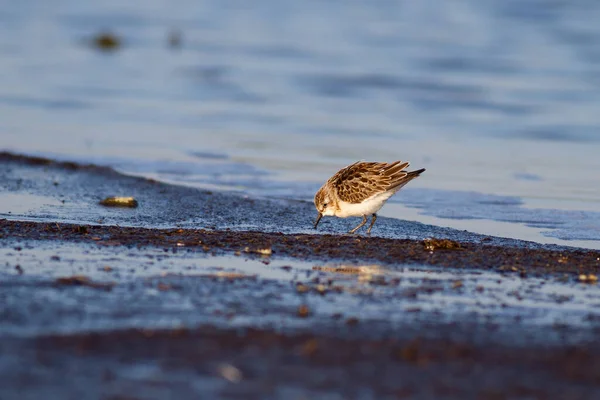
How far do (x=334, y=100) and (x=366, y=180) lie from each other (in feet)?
36.1

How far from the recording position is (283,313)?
22.2 ft

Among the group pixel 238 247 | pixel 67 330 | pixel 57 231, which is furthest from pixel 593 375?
pixel 57 231

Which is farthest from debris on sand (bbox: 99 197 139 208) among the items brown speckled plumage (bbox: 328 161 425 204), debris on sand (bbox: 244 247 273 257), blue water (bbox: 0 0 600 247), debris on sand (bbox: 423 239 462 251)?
debris on sand (bbox: 423 239 462 251)

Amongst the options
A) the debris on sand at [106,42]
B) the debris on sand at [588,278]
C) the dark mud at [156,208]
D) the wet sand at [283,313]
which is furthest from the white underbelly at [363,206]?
the debris on sand at [106,42]

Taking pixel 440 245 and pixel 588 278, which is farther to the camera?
pixel 440 245

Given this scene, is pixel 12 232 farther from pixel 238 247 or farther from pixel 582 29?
pixel 582 29

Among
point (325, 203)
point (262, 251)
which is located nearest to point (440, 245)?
point (262, 251)

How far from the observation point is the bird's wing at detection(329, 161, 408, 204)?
1113cm

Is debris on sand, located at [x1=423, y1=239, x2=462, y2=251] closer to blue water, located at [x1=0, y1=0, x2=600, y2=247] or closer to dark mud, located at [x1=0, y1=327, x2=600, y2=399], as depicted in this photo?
blue water, located at [x1=0, y1=0, x2=600, y2=247]

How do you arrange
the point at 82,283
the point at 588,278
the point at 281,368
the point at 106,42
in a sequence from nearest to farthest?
the point at 281,368 → the point at 82,283 → the point at 588,278 → the point at 106,42

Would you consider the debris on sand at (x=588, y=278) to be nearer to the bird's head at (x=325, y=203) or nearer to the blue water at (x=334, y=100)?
the blue water at (x=334, y=100)

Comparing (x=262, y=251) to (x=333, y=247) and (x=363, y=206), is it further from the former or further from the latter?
(x=363, y=206)

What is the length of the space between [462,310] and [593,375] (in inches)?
54.7

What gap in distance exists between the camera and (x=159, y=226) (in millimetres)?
10391
